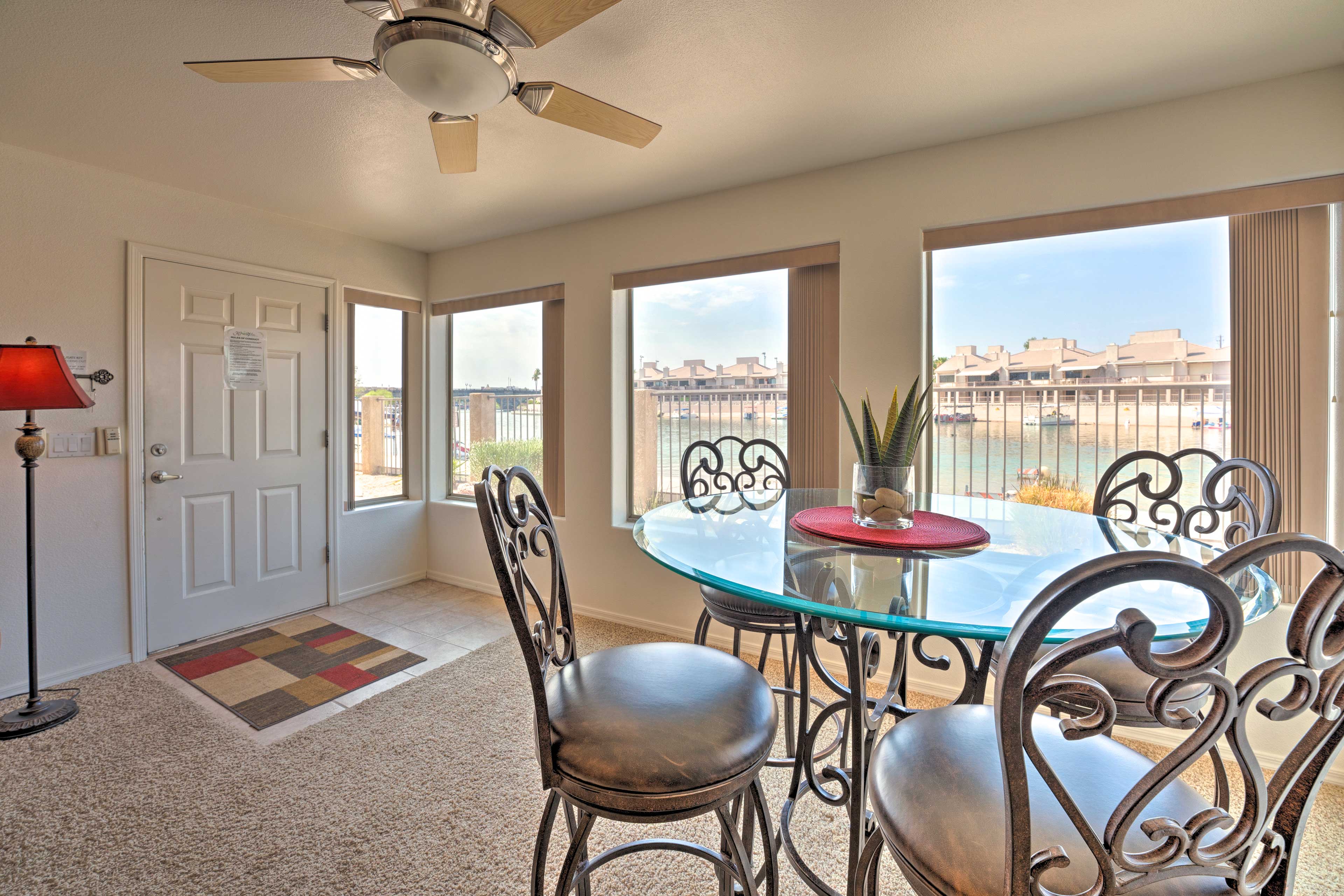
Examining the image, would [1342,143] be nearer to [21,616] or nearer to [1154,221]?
[1154,221]

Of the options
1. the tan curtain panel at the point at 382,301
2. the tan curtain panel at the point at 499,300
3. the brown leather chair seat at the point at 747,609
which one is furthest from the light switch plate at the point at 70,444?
the brown leather chair seat at the point at 747,609

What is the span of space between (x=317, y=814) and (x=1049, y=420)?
315 cm

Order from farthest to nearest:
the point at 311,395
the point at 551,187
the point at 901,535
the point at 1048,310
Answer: the point at 311,395
the point at 551,187
the point at 1048,310
the point at 901,535

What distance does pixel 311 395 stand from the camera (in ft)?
11.6

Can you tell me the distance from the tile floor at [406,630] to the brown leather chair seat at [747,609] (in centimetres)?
173

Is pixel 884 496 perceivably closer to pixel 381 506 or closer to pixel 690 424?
pixel 690 424

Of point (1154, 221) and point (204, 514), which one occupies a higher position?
point (1154, 221)

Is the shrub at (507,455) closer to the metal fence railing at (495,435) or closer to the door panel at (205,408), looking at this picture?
the metal fence railing at (495,435)

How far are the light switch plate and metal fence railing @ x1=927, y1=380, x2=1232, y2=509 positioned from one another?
4042 millimetres

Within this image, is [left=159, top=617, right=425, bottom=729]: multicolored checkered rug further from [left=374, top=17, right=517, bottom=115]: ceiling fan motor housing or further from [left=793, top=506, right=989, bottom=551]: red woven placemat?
[left=374, top=17, right=517, bottom=115]: ceiling fan motor housing

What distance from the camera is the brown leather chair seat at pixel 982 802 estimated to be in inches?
29.2

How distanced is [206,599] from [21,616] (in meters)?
0.69

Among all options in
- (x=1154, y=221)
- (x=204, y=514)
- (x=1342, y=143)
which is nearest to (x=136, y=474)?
(x=204, y=514)

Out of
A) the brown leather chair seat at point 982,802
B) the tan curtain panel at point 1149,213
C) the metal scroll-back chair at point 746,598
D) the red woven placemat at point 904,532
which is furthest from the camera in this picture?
the tan curtain panel at point 1149,213
